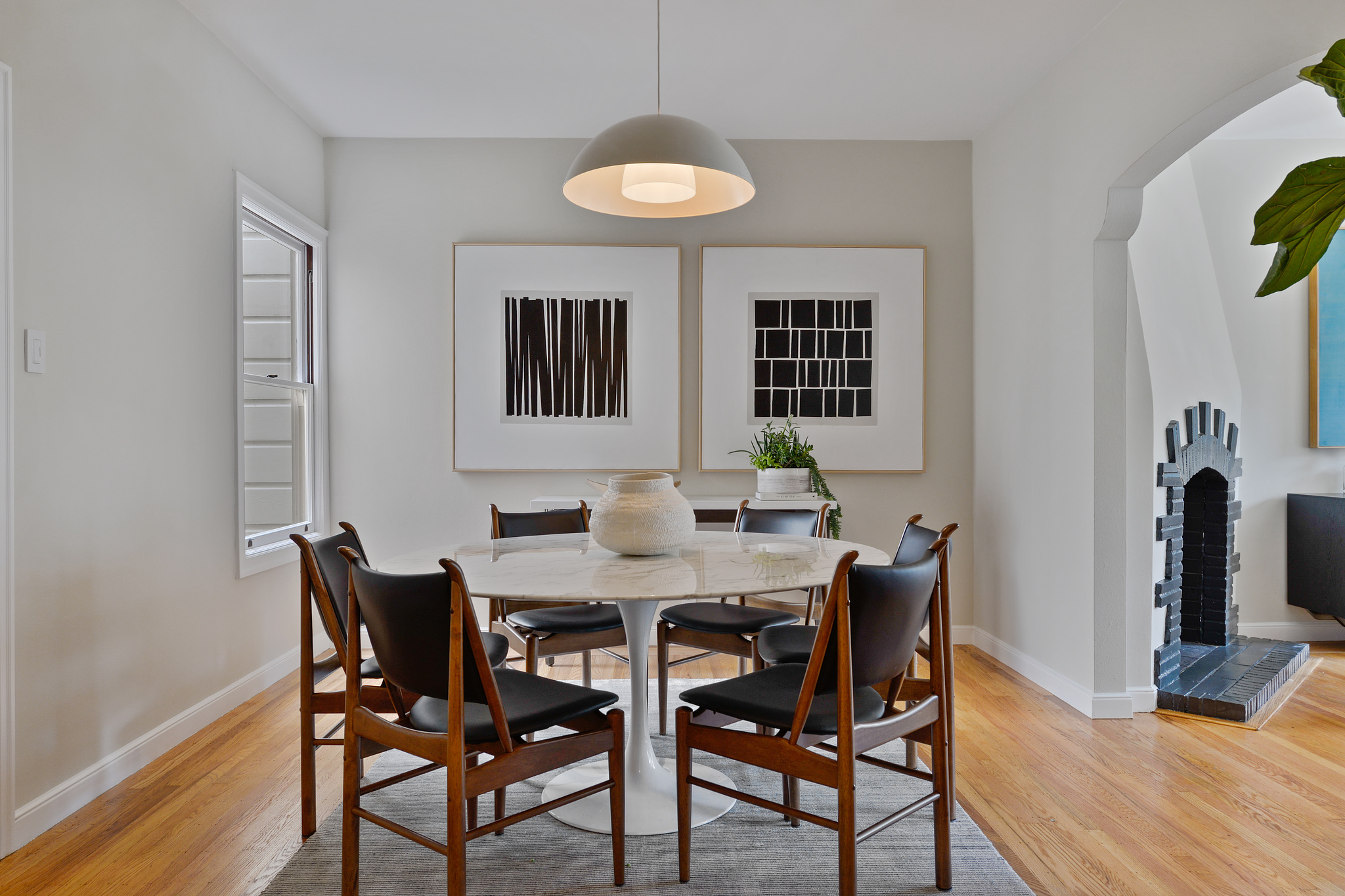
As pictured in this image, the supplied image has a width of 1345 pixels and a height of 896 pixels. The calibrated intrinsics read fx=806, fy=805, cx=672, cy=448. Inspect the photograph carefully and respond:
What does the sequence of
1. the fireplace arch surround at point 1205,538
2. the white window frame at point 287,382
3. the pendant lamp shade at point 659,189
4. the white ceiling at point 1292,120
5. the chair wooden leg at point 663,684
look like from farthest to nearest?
the white ceiling at point 1292,120, the fireplace arch surround at point 1205,538, the white window frame at point 287,382, the chair wooden leg at point 663,684, the pendant lamp shade at point 659,189

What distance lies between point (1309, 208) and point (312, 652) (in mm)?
2456

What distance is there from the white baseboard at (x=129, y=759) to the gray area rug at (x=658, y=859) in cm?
73

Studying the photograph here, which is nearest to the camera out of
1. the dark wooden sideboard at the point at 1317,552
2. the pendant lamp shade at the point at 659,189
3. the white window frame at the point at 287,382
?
the pendant lamp shade at the point at 659,189

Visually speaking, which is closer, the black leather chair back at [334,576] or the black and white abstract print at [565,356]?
the black leather chair back at [334,576]

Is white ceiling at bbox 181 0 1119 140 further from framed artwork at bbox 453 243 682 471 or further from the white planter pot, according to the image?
the white planter pot

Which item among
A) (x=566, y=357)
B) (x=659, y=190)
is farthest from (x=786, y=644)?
(x=566, y=357)

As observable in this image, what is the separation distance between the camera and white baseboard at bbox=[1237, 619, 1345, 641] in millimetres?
4133

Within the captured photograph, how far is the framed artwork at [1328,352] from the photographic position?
405 cm

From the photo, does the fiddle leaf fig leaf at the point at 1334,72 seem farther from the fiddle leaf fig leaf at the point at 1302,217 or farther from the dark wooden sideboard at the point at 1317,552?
the dark wooden sideboard at the point at 1317,552

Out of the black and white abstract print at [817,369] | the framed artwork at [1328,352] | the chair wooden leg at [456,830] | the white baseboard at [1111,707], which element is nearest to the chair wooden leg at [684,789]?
the chair wooden leg at [456,830]

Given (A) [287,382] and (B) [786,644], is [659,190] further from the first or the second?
(A) [287,382]

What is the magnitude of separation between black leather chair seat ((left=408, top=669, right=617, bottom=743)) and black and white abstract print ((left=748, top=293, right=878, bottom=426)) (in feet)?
8.15

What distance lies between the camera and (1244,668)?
11.0ft

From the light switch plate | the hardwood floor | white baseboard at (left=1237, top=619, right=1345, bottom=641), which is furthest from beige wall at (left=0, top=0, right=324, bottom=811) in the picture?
white baseboard at (left=1237, top=619, right=1345, bottom=641)
